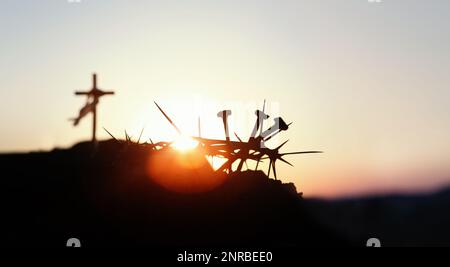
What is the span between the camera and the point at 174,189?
24.0 meters

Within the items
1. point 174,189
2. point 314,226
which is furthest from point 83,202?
point 314,226

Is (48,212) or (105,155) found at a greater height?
(105,155)

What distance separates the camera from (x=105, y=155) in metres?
32.0

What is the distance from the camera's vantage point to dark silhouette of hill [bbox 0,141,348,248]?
21.2m

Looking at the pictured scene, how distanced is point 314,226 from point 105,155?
484 inches

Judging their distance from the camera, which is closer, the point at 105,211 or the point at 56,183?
the point at 105,211

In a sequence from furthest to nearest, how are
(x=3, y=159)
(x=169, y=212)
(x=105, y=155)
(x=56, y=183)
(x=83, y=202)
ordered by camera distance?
1. (x=3, y=159)
2. (x=105, y=155)
3. (x=56, y=183)
4. (x=83, y=202)
5. (x=169, y=212)

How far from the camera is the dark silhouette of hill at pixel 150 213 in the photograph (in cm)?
2116

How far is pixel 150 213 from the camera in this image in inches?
893

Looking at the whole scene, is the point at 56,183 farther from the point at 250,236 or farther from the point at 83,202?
the point at 250,236

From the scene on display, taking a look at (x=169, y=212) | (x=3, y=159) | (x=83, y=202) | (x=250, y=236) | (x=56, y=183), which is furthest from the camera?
(x=3, y=159)
